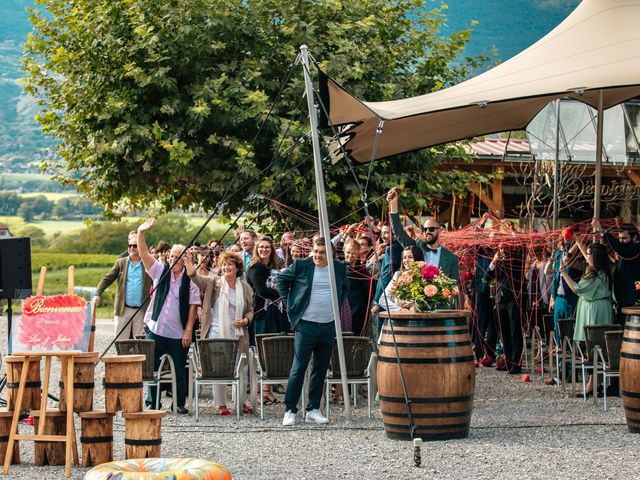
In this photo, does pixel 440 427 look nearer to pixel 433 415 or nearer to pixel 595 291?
pixel 433 415

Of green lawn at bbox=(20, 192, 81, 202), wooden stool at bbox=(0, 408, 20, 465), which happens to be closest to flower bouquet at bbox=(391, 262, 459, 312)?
wooden stool at bbox=(0, 408, 20, 465)

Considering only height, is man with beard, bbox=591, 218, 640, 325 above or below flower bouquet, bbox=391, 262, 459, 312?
above

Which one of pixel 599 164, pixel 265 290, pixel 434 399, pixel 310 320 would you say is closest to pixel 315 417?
pixel 310 320

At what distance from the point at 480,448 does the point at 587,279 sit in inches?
157

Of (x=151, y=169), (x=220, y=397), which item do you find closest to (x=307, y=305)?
(x=220, y=397)

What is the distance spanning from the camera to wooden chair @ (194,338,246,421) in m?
11.0

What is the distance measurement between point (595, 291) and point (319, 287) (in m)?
3.44

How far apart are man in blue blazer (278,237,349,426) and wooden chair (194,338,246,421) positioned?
0.62 m

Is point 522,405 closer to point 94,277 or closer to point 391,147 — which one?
point 391,147

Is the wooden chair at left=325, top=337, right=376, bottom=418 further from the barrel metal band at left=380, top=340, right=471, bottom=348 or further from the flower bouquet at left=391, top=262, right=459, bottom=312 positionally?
the barrel metal band at left=380, top=340, right=471, bottom=348

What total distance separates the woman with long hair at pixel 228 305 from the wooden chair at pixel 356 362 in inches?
42.0

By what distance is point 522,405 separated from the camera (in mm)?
11961

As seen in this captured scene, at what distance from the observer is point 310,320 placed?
35.1ft

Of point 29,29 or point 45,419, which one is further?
point 29,29
